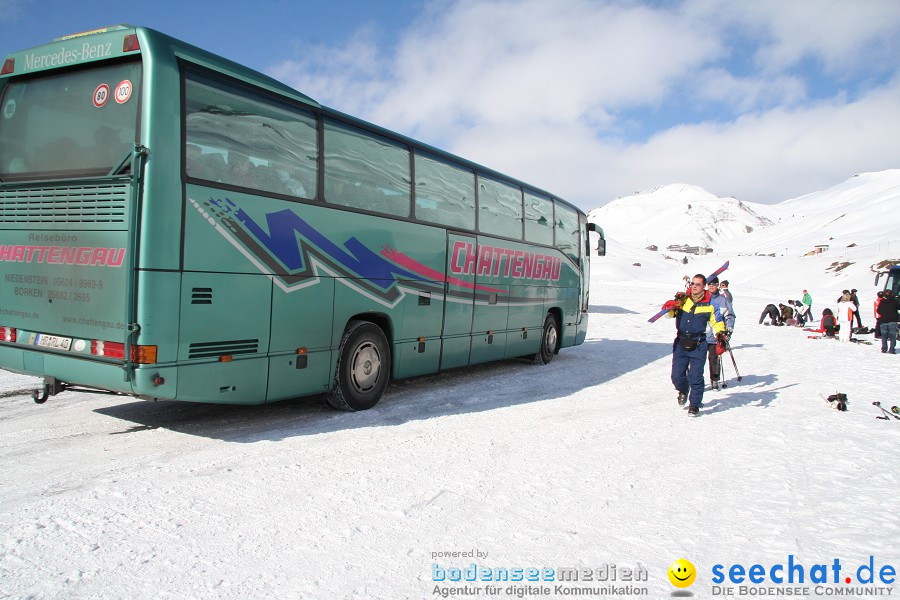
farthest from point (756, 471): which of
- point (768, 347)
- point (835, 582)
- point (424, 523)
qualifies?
point (768, 347)

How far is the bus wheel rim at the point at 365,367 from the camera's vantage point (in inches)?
283

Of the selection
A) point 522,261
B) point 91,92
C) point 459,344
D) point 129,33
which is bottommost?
point 459,344

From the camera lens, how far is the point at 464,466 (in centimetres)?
512

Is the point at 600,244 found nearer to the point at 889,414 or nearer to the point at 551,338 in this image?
the point at 551,338

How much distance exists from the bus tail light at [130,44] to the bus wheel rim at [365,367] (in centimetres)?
393

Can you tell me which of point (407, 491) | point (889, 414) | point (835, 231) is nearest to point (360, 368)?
point (407, 491)

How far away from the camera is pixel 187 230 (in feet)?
16.9

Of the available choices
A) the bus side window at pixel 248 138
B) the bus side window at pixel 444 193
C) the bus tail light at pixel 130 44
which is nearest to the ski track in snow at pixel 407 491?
the bus side window at pixel 248 138

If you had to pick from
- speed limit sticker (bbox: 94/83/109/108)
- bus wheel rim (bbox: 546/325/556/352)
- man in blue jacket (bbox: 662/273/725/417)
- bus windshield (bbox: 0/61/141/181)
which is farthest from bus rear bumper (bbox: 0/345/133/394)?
bus wheel rim (bbox: 546/325/556/352)

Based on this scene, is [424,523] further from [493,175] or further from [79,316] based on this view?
[493,175]

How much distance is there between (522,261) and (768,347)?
989cm

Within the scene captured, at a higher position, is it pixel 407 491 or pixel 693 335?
pixel 693 335

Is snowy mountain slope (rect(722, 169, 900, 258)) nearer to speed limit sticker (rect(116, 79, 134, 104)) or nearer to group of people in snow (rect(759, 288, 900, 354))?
group of people in snow (rect(759, 288, 900, 354))

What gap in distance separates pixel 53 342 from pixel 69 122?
7.01 feet
